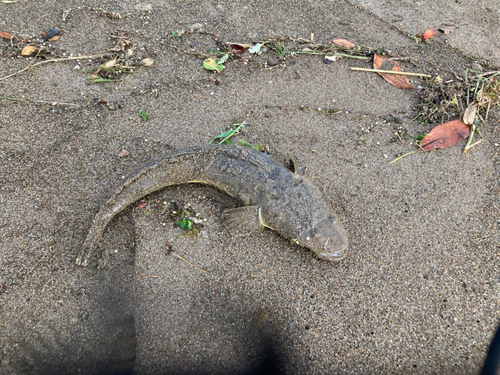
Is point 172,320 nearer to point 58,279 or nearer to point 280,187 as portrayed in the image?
point 58,279

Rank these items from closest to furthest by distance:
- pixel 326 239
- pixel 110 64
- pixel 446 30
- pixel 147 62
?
pixel 326 239 < pixel 110 64 < pixel 147 62 < pixel 446 30

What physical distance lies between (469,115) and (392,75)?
1010 millimetres

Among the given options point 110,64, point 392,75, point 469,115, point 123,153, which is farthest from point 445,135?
point 110,64

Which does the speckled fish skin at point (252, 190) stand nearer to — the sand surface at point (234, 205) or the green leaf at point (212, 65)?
the sand surface at point (234, 205)

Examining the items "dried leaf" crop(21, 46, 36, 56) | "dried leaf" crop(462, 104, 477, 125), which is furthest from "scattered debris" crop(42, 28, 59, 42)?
"dried leaf" crop(462, 104, 477, 125)

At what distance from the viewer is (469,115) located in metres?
3.86

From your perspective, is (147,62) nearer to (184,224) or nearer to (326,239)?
(184,224)

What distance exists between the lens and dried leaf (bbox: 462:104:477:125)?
3829mm

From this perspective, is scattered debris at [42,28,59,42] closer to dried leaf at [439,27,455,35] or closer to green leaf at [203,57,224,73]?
green leaf at [203,57,224,73]

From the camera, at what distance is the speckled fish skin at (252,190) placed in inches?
119

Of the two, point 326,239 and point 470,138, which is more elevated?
point 470,138

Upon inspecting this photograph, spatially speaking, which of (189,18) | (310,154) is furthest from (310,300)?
(189,18)

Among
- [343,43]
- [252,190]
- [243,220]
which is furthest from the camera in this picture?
[343,43]

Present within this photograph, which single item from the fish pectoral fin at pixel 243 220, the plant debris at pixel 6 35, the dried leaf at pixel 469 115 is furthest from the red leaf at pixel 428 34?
the plant debris at pixel 6 35
